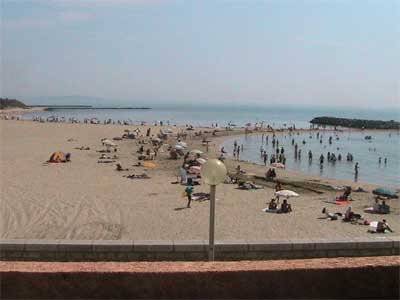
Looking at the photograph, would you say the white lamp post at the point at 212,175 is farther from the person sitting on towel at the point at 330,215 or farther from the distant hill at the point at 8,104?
the distant hill at the point at 8,104

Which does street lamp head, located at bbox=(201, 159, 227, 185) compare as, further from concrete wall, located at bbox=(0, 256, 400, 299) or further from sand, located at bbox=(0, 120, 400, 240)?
sand, located at bbox=(0, 120, 400, 240)

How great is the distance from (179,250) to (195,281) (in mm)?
3448

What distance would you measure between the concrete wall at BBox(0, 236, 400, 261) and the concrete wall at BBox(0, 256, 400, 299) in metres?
3.18

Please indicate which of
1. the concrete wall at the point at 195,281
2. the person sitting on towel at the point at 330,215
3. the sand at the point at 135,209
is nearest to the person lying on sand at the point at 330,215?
the person sitting on towel at the point at 330,215

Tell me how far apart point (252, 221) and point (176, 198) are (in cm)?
475

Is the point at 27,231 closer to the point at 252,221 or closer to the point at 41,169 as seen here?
the point at 252,221

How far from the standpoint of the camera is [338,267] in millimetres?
4789

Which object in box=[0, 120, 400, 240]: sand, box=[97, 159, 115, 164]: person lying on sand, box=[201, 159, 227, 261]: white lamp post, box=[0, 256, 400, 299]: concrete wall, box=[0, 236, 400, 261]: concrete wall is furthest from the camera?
box=[97, 159, 115, 164]: person lying on sand

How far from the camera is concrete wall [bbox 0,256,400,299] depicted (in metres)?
4.54

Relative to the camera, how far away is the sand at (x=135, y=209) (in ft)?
48.5

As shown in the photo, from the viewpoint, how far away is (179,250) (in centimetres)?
797

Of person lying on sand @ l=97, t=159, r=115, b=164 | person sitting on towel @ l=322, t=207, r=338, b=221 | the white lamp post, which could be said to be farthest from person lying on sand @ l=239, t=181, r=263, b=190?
the white lamp post

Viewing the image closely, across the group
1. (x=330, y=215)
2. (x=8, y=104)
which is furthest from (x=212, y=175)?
(x=8, y=104)

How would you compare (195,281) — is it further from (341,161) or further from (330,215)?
(341,161)
